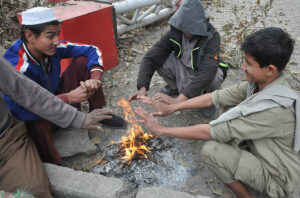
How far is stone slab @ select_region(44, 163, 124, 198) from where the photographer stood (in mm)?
2055

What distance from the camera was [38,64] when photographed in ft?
8.78

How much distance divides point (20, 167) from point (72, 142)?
91 centimetres

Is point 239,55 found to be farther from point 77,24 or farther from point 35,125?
point 35,125

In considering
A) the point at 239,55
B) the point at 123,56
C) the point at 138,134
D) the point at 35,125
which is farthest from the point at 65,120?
the point at 239,55

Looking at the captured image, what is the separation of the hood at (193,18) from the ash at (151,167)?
149 centimetres

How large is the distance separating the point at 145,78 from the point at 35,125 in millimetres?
1601

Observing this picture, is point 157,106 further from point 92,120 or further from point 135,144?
point 92,120

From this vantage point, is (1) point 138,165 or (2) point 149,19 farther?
(2) point 149,19

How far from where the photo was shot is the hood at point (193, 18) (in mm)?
2965

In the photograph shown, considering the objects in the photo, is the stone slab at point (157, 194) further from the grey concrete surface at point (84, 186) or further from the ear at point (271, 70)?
the ear at point (271, 70)

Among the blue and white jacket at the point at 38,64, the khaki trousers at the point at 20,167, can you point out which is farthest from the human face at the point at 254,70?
the khaki trousers at the point at 20,167

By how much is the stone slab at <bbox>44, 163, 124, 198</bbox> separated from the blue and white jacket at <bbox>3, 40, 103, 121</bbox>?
715 mm

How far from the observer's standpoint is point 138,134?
9.78ft

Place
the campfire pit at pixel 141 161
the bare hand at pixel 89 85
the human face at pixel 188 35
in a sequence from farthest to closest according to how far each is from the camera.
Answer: the human face at pixel 188 35, the bare hand at pixel 89 85, the campfire pit at pixel 141 161
